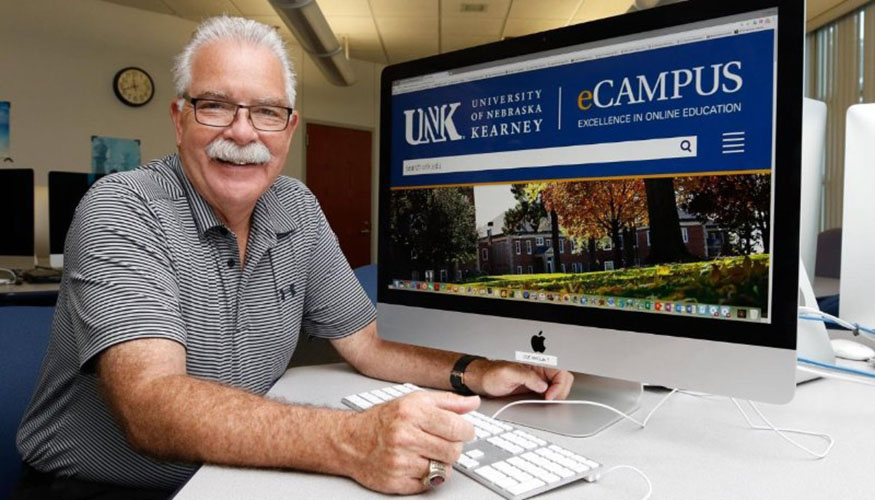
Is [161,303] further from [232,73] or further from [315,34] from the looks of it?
[315,34]

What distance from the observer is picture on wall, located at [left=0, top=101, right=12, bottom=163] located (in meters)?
4.61

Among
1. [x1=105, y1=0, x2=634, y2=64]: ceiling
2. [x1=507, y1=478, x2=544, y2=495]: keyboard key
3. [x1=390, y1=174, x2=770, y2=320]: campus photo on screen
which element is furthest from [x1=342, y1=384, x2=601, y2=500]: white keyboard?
[x1=105, y1=0, x2=634, y2=64]: ceiling

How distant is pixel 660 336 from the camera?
82cm

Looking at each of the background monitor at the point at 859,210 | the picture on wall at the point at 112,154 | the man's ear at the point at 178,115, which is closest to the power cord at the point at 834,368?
the background monitor at the point at 859,210

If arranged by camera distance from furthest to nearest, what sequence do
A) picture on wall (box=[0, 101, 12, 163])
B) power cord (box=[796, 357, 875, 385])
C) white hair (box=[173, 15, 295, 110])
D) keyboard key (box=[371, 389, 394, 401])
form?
picture on wall (box=[0, 101, 12, 163]) → white hair (box=[173, 15, 295, 110]) → power cord (box=[796, 357, 875, 385]) → keyboard key (box=[371, 389, 394, 401])

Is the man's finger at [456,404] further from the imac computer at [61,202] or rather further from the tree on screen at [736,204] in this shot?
the imac computer at [61,202]

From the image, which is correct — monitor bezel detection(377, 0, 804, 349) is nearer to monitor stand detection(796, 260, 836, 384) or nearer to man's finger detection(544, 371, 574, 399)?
man's finger detection(544, 371, 574, 399)

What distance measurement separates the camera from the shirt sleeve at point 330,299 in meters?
1.33

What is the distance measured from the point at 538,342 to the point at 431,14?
510 centimetres

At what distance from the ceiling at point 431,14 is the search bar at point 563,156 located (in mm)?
4094

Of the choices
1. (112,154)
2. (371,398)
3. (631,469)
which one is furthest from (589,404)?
(112,154)

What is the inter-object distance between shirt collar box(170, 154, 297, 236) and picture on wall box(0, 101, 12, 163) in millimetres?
4362

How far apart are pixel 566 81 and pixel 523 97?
74 mm

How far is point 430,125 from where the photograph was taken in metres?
1.06
